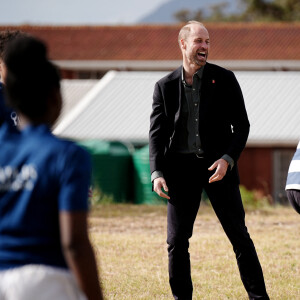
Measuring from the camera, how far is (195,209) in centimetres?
513

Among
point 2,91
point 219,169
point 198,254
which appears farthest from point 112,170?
point 2,91

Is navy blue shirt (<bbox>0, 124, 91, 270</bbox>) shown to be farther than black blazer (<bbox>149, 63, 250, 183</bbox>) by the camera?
No

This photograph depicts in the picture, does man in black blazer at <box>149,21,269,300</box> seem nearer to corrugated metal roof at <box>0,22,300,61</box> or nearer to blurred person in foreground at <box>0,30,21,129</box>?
blurred person in foreground at <box>0,30,21,129</box>

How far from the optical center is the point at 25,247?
238 cm

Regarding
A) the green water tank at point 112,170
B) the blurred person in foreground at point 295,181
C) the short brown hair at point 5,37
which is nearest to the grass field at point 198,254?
the blurred person in foreground at point 295,181

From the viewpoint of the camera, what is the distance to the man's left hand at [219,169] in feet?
16.0

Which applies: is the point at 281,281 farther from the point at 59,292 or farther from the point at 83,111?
the point at 83,111

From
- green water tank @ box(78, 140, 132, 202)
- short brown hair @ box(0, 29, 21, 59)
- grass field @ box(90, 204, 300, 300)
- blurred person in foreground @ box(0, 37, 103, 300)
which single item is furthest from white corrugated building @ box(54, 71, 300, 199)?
blurred person in foreground @ box(0, 37, 103, 300)

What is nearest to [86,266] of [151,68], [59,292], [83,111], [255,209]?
[59,292]

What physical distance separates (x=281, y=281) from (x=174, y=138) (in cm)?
227

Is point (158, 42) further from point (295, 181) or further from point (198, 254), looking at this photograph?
point (295, 181)

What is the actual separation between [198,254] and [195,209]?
323 centimetres

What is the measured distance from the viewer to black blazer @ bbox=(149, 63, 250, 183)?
16.6 ft

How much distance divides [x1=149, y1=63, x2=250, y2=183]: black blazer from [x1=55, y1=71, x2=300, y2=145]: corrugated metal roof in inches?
634
